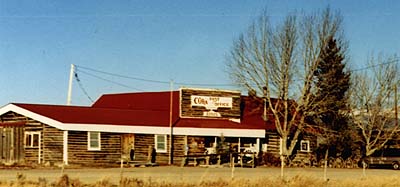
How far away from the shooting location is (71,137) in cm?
4597

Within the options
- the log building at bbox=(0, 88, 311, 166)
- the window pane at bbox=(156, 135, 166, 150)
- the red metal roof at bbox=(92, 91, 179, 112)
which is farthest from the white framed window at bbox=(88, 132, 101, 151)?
the red metal roof at bbox=(92, 91, 179, 112)

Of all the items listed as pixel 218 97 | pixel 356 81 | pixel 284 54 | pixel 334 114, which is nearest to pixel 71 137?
pixel 218 97

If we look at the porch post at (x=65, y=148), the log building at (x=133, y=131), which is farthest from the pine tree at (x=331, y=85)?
the porch post at (x=65, y=148)

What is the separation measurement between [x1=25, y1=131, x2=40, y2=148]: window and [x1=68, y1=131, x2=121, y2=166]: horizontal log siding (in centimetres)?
276

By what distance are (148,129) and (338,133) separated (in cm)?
1742

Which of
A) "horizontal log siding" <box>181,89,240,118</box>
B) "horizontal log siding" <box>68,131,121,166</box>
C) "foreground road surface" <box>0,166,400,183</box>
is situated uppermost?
"horizontal log siding" <box>181,89,240,118</box>

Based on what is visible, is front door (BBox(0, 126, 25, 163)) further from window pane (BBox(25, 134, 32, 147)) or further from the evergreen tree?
the evergreen tree

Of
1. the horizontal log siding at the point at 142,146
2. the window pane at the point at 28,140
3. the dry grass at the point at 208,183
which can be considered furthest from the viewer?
the horizontal log siding at the point at 142,146

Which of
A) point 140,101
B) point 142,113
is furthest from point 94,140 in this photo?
point 140,101

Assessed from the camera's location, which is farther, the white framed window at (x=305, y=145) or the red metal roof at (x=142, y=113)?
the white framed window at (x=305, y=145)

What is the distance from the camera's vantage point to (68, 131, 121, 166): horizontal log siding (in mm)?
46031

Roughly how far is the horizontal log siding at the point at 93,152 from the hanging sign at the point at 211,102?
9004 mm

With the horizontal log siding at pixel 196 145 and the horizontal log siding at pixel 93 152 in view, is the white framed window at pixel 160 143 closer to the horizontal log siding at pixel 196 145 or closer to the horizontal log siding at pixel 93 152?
the horizontal log siding at pixel 196 145

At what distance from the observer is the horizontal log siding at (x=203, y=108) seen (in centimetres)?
5462
